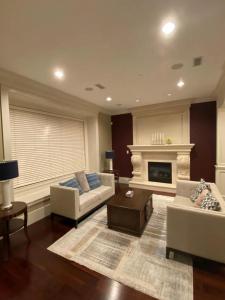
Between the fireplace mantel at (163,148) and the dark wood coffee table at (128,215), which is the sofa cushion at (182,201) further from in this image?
the fireplace mantel at (163,148)

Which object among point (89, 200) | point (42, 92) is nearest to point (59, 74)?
point (42, 92)

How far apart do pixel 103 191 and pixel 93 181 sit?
1.36 ft

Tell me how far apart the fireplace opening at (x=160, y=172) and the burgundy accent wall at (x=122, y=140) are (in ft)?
2.71

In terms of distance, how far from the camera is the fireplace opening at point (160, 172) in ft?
18.6

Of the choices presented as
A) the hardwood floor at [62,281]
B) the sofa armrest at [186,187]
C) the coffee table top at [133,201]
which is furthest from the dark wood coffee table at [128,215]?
the hardwood floor at [62,281]

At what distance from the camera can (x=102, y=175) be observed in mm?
4539

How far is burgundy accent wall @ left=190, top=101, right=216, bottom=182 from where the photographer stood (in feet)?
16.3

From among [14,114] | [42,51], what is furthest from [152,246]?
[14,114]

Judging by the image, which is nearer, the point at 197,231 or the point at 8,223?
the point at 197,231

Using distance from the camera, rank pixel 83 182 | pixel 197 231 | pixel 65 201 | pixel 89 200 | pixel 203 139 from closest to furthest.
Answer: pixel 197 231, pixel 65 201, pixel 89 200, pixel 83 182, pixel 203 139

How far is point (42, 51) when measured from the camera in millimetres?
2262

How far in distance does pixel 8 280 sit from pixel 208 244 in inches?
101

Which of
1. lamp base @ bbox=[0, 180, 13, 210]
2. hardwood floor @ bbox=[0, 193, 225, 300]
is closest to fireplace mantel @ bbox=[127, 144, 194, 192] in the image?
hardwood floor @ bbox=[0, 193, 225, 300]

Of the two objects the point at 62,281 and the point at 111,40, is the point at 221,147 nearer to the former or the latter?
the point at 111,40
